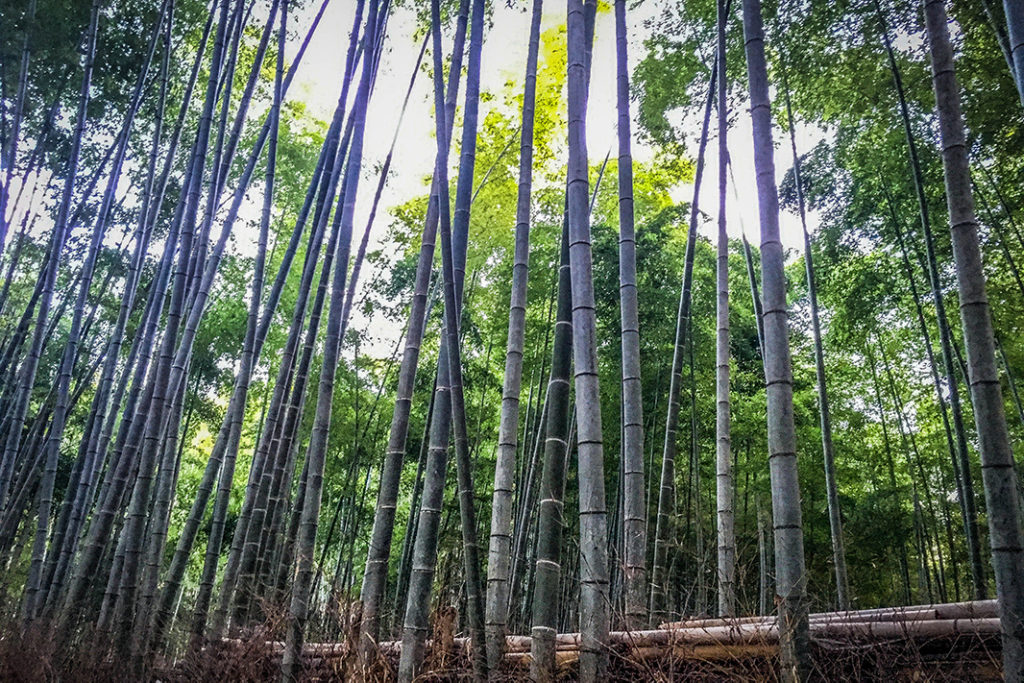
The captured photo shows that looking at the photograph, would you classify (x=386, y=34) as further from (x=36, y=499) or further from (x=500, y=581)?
(x=36, y=499)

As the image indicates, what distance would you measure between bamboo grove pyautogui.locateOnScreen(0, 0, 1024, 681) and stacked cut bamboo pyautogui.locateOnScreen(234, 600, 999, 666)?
0.82 ft

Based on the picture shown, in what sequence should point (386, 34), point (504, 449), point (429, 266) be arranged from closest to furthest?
point (429, 266)
point (504, 449)
point (386, 34)

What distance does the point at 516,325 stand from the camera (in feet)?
11.3

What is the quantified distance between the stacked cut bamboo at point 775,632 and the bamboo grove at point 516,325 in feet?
0.82

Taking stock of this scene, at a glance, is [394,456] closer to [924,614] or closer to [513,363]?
[513,363]

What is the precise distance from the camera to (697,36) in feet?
17.4

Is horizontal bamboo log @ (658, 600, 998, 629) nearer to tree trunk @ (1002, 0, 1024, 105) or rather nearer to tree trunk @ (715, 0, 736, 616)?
tree trunk @ (715, 0, 736, 616)

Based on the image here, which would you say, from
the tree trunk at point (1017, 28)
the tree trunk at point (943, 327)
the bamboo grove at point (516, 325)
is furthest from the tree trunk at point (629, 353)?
the tree trunk at point (943, 327)

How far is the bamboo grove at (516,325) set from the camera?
8.21 ft

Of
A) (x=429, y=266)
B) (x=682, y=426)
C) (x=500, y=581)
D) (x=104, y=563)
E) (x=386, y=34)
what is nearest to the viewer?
(x=500, y=581)

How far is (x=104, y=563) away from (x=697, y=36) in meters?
7.06

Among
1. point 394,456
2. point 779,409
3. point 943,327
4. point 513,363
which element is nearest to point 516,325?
point 513,363

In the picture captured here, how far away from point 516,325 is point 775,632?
176 cm

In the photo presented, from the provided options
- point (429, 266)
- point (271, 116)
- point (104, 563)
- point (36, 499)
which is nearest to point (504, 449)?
point (429, 266)
